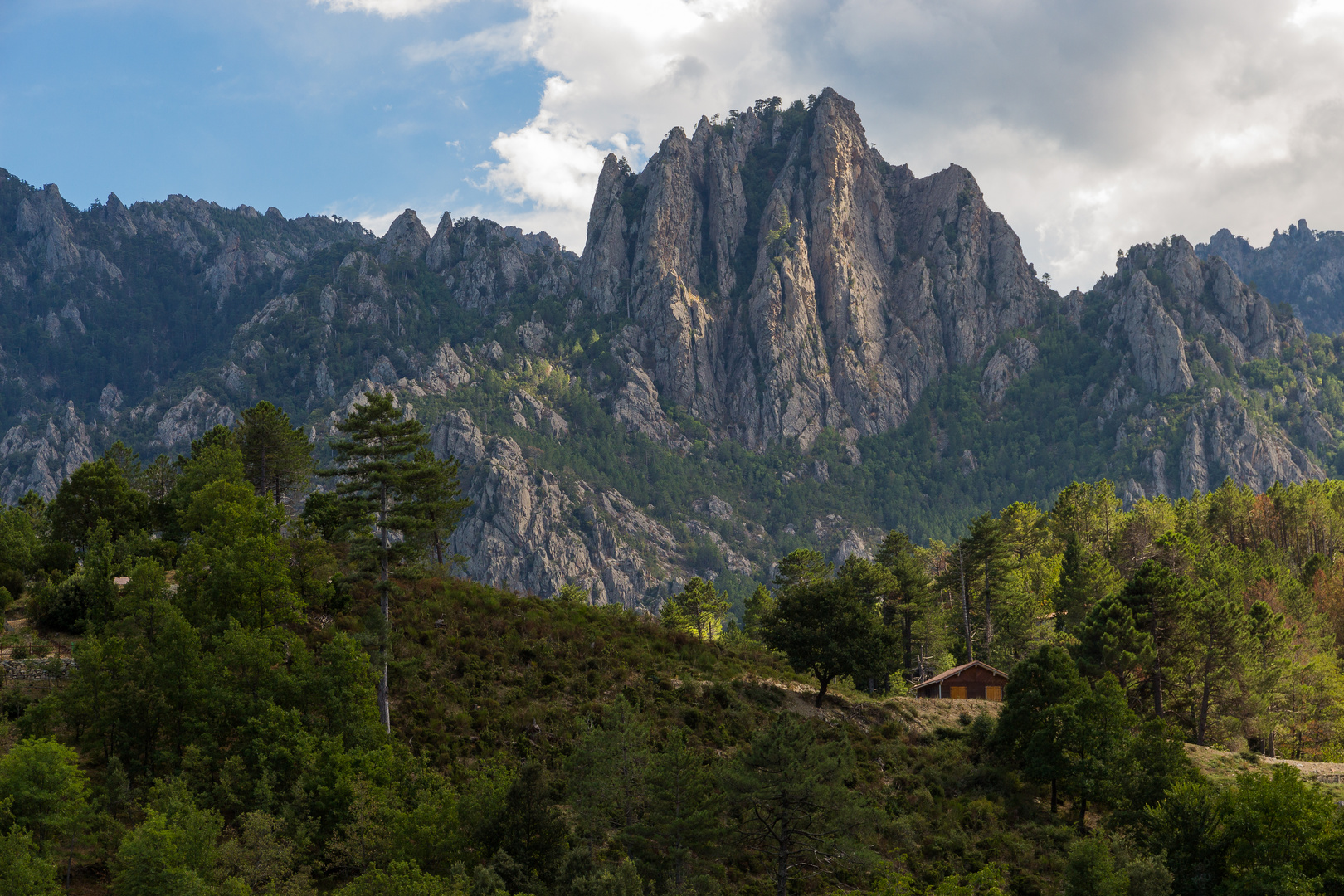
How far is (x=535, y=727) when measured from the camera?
45.1 metres

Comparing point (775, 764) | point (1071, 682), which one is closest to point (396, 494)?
point (775, 764)

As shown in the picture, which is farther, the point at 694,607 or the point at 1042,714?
the point at 694,607

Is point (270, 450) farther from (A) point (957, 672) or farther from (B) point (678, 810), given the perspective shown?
(A) point (957, 672)

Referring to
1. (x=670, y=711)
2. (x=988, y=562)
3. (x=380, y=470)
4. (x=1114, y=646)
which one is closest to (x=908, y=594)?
(x=988, y=562)

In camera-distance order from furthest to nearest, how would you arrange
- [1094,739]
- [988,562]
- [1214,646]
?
[988,562]
[1214,646]
[1094,739]

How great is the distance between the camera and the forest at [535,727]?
105 feet

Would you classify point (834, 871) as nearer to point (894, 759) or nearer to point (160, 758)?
point (894, 759)

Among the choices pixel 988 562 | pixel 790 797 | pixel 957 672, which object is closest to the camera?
pixel 790 797

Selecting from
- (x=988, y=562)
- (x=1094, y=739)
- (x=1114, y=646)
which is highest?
(x=988, y=562)

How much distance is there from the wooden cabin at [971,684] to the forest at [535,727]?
4834 mm

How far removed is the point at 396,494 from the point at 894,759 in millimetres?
33515

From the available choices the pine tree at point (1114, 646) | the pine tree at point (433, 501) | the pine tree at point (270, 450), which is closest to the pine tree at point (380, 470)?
the pine tree at point (433, 501)

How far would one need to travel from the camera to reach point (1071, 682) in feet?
168

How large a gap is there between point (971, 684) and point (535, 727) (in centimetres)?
3940
